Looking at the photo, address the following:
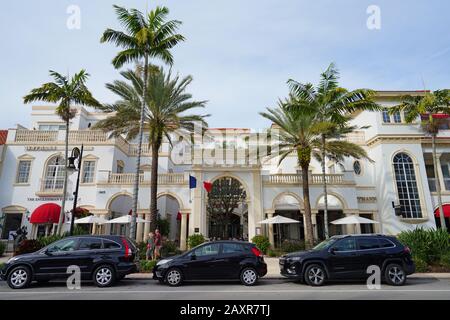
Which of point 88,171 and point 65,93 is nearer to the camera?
point 65,93

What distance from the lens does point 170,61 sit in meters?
16.7

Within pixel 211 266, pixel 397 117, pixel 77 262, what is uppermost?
pixel 397 117

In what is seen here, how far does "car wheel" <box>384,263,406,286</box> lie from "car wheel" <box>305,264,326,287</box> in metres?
2.30

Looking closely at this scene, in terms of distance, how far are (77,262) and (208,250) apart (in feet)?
15.1

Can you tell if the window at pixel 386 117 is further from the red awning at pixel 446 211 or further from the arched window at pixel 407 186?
the red awning at pixel 446 211

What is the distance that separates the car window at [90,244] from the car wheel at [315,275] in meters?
Answer: 7.57

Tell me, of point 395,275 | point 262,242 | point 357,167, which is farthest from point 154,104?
point 357,167

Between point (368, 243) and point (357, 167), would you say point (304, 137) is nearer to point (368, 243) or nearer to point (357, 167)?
point (357, 167)

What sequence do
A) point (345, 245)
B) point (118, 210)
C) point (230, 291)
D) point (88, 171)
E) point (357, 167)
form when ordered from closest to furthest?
point (230, 291) → point (345, 245) → point (88, 171) → point (118, 210) → point (357, 167)

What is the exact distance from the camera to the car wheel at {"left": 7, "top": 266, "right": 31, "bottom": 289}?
923 cm

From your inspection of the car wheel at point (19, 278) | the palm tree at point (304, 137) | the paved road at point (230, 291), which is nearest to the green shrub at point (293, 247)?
the palm tree at point (304, 137)

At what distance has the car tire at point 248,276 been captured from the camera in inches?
→ 392

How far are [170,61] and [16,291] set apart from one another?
1335cm

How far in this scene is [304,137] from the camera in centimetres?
2020
